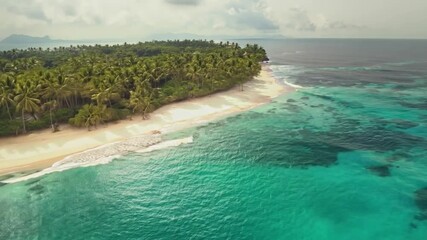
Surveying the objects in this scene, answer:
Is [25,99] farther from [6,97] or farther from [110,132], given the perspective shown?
[110,132]

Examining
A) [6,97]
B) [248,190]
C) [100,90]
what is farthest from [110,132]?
[248,190]

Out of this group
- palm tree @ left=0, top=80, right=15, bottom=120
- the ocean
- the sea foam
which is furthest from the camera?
palm tree @ left=0, top=80, right=15, bottom=120

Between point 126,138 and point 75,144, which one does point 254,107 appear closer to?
point 126,138

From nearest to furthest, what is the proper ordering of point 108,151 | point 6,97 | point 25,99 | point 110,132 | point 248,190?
point 248,190 → point 108,151 → point 25,99 → point 6,97 → point 110,132

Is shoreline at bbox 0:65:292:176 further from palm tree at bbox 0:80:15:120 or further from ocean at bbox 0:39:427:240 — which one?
palm tree at bbox 0:80:15:120

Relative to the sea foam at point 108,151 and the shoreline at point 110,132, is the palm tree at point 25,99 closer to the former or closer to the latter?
the shoreline at point 110,132

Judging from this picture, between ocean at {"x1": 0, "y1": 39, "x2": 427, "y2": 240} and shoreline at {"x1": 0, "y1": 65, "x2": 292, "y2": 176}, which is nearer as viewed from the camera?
ocean at {"x1": 0, "y1": 39, "x2": 427, "y2": 240}

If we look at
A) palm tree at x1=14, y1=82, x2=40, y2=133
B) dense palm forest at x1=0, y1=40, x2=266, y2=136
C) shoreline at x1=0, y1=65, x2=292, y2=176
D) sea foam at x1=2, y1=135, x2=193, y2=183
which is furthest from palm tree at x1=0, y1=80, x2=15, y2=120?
sea foam at x1=2, y1=135, x2=193, y2=183
